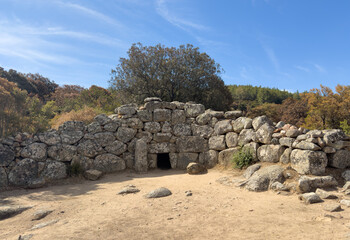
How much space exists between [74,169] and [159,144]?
3167mm

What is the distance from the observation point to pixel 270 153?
7.27m

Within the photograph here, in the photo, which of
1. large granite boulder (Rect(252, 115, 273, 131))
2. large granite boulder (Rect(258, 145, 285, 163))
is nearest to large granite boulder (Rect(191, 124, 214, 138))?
large granite boulder (Rect(252, 115, 273, 131))

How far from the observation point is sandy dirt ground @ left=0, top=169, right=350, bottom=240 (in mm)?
3928

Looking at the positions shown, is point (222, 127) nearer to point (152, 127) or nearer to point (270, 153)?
point (270, 153)

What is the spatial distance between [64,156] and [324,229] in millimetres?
7589

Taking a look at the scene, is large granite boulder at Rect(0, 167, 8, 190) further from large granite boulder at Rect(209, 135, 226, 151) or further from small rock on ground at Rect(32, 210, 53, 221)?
large granite boulder at Rect(209, 135, 226, 151)

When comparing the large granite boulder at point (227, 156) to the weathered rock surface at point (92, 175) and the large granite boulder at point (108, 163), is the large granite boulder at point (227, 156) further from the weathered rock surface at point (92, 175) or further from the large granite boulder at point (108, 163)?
the weathered rock surface at point (92, 175)

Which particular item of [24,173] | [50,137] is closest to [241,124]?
[50,137]

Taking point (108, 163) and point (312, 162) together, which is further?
point (108, 163)

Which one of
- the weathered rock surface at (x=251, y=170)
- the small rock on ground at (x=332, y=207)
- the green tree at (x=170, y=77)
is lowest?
the small rock on ground at (x=332, y=207)

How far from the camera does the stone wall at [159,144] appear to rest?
252 inches

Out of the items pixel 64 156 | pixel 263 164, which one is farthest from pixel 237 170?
pixel 64 156

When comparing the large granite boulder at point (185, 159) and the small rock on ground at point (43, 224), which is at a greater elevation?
the large granite boulder at point (185, 159)

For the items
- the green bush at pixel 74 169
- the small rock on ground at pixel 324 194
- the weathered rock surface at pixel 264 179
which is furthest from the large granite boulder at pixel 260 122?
the green bush at pixel 74 169
